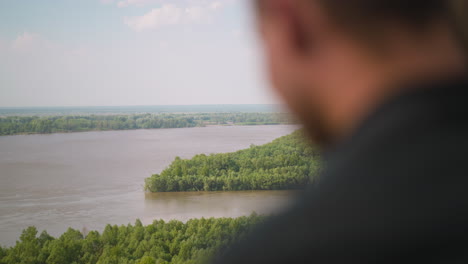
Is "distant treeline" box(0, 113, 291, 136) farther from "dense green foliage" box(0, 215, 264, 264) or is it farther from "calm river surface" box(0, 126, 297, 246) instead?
"dense green foliage" box(0, 215, 264, 264)

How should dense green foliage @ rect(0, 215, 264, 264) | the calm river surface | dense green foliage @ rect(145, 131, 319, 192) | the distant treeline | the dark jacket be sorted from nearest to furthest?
the dark jacket → dense green foliage @ rect(0, 215, 264, 264) → the calm river surface → dense green foliage @ rect(145, 131, 319, 192) → the distant treeline

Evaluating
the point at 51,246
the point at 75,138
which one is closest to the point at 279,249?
the point at 51,246

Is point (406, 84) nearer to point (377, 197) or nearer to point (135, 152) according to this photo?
point (377, 197)

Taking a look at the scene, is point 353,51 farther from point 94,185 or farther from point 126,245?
point 94,185

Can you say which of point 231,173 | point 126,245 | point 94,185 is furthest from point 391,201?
point 94,185

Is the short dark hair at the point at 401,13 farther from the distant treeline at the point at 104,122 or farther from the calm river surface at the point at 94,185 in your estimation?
the distant treeline at the point at 104,122

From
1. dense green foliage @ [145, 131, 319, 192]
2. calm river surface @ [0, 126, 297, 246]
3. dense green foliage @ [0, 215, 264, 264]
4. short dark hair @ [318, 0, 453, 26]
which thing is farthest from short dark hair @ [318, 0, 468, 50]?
dense green foliage @ [145, 131, 319, 192]

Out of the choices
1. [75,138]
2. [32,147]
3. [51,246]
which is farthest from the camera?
[75,138]
